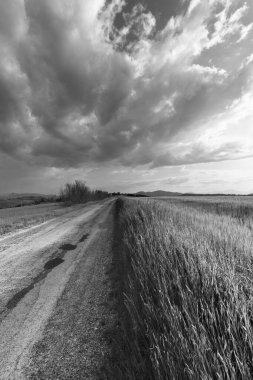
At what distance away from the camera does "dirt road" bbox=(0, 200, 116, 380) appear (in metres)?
2.64

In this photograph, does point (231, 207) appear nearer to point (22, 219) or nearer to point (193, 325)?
point (193, 325)

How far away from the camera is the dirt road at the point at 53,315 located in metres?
2.64

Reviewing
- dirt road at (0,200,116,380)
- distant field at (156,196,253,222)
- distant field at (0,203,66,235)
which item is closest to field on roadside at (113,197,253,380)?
dirt road at (0,200,116,380)

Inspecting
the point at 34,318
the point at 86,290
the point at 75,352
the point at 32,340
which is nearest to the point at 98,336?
the point at 75,352

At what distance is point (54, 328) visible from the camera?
3.33 metres

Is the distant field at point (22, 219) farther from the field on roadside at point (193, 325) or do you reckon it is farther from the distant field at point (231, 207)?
the distant field at point (231, 207)

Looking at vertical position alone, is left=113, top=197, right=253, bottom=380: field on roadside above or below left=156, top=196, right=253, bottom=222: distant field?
below

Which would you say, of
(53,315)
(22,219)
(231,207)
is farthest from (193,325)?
(22,219)

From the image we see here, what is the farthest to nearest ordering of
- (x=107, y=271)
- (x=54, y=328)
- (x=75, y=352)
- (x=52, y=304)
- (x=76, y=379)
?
(x=107, y=271) → (x=52, y=304) → (x=54, y=328) → (x=75, y=352) → (x=76, y=379)

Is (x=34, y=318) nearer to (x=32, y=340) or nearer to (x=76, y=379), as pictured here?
(x=32, y=340)

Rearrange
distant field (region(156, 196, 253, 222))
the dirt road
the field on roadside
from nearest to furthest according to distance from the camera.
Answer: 1. the field on roadside
2. the dirt road
3. distant field (region(156, 196, 253, 222))

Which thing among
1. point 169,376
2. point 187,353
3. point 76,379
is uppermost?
point 187,353

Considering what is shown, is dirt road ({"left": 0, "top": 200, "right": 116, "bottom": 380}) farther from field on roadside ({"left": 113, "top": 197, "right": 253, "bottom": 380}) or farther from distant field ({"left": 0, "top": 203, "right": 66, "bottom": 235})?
distant field ({"left": 0, "top": 203, "right": 66, "bottom": 235})

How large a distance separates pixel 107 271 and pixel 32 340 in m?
2.90
